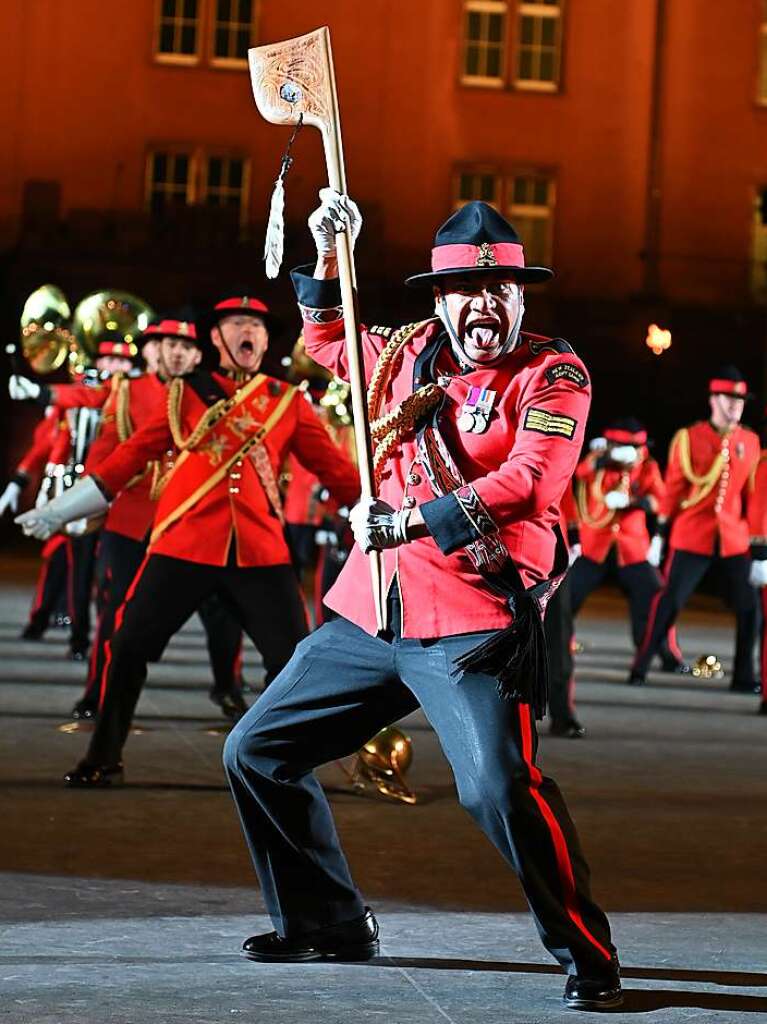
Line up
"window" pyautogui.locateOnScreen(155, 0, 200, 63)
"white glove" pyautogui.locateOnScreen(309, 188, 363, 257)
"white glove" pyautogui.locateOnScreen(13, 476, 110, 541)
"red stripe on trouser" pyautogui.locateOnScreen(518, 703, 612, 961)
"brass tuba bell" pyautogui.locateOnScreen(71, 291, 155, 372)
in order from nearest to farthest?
"red stripe on trouser" pyautogui.locateOnScreen(518, 703, 612, 961) < "white glove" pyautogui.locateOnScreen(309, 188, 363, 257) < "white glove" pyautogui.locateOnScreen(13, 476, 110, 541) < "brass tuba bell" pyautogui.locateOnScreen(71, 291, 155, 372) < "window" pyautogui.locateOnScreen(155, 0, 200, 63)

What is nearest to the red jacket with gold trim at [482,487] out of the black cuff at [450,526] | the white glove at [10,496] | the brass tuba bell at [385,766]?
the black cuff at [450,526]

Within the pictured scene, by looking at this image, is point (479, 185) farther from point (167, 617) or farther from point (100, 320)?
point (167, 617)

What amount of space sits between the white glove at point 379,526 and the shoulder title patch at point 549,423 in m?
0.36

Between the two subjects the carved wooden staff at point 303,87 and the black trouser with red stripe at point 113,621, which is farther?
the black trouser with red stripe at point 113,621

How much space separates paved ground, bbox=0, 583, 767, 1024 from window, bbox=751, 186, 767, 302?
24.6 meters

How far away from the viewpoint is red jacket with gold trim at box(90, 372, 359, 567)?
8.78m

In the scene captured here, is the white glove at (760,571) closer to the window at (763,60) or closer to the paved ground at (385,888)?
the paved ground at (385,888)

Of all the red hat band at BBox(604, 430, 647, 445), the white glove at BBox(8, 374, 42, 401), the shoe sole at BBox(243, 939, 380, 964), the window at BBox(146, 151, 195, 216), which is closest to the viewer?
the shoe sole at BBox(243, 939, 380, 964)

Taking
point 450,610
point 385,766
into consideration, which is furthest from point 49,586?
point 450,610

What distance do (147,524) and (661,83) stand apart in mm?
25303

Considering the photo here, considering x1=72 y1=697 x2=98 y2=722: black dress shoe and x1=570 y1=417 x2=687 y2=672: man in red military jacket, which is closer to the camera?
x1=72 y1=697 x2=98 y2=722: black dress shoe

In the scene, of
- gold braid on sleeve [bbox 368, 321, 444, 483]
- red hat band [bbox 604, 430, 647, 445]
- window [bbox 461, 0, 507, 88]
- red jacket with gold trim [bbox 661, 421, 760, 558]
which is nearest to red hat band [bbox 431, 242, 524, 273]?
gold braid on sleeve [bbox 368, 321, 444, 483]

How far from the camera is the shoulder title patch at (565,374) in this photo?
17.8ft

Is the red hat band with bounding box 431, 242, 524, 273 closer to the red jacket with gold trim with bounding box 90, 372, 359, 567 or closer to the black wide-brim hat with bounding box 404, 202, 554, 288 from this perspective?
the black wide-brim hat with bounding box 404, 202, 554, 288
